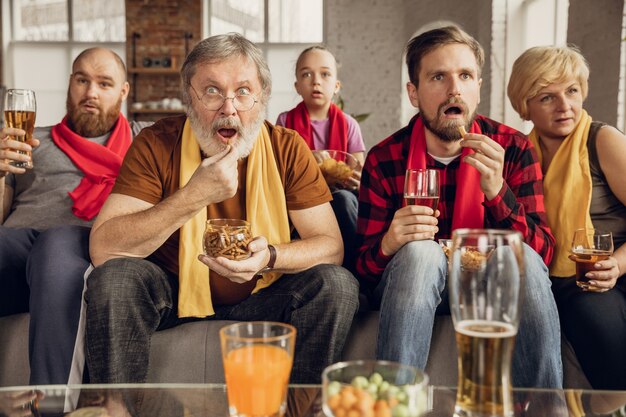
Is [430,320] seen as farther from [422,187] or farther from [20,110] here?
[20,110]

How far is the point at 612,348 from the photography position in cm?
155

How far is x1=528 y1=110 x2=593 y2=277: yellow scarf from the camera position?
1.81 metres

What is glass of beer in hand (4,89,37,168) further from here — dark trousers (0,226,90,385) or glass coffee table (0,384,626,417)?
glass coffee table (0,384,626,417)

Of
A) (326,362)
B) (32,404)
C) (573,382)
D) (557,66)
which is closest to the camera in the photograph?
(32,404)

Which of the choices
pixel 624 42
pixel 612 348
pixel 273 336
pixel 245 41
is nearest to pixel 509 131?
pixel 612 348

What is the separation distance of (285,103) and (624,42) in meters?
4.73

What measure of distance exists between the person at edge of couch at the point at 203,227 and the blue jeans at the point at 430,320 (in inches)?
6.1

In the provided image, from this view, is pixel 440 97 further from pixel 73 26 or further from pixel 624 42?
pixel 73 26

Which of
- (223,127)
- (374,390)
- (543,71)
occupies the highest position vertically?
(543,71)

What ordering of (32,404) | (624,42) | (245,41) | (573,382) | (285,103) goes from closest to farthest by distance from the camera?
(32,404) → (573,382) → (245,41) → (624,42) → (285,103)

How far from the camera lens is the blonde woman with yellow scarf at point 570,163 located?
1.70 m

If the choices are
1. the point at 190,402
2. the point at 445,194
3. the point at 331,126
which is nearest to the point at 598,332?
the point at 445,194

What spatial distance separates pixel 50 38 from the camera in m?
7.89

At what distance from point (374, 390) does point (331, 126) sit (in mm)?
2855
